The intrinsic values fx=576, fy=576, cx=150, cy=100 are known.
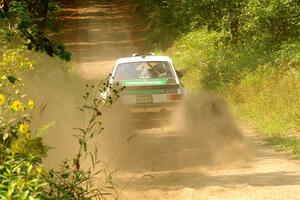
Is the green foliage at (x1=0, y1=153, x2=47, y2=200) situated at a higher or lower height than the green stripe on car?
higher

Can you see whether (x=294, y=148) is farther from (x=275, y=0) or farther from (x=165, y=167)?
(x=275, y=0)

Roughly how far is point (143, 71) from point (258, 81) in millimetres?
4111

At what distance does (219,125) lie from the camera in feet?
39.6

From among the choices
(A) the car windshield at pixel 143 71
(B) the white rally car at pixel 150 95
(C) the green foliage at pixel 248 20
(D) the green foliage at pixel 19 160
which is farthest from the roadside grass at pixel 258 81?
(D) the green foliage at pixel 19 160

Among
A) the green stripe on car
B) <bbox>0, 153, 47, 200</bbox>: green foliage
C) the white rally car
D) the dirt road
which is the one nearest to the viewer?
<bbox>0, 153, 47, 200</bbox>: green foliage

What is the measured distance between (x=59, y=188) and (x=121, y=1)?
1600 inches

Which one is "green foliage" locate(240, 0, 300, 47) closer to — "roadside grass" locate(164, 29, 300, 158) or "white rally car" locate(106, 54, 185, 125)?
"roadside grass" locate(164, 29, 300, 158)

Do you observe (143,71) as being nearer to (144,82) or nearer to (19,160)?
(144,82)

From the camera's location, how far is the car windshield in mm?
13906

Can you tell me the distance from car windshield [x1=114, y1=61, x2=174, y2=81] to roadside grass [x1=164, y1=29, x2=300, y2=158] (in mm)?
2510

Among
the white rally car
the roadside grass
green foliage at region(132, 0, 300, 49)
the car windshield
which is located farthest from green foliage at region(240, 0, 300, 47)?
the white rally car

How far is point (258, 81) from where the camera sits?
1653cm

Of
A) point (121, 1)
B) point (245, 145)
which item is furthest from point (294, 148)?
point (121, 1)

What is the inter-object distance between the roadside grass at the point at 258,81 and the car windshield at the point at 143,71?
8.23 feet
